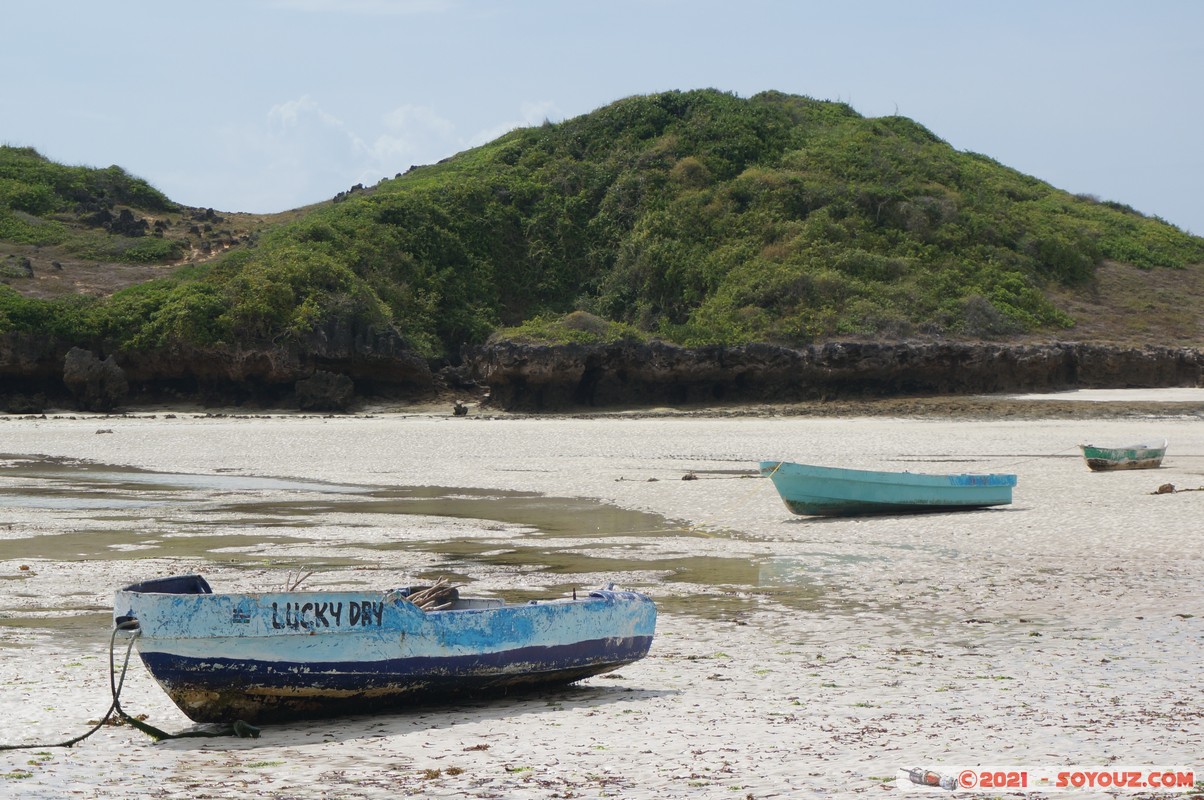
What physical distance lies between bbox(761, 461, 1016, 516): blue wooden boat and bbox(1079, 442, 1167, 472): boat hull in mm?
4986

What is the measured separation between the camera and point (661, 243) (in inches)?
2347

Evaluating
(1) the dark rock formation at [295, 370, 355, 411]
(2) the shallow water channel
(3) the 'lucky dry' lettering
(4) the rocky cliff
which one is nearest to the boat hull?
(2) the shallow water channel

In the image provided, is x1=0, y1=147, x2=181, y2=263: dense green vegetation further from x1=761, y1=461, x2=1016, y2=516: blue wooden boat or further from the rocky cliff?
x1=761, y1=461, x2=1016, y2=516: blue wooden boat

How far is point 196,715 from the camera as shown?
841 cm

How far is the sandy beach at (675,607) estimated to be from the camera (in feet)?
24.0

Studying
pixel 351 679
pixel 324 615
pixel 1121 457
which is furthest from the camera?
pixel 1121 457

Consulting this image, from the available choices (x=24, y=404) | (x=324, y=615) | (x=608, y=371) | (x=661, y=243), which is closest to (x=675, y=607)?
(x=324, y=615)

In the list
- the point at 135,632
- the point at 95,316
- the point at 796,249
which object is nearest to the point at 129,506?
the point at 135,632

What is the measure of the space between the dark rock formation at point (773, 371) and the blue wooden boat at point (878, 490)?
1017 inches

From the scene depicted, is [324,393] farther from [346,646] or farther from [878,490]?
[346,646]

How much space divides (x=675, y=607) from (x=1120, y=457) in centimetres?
1500

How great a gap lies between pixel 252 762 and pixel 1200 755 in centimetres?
550

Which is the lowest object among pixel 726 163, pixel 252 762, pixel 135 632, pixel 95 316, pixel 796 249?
pixel 252 762

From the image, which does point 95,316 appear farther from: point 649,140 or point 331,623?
point 331,623
